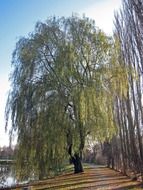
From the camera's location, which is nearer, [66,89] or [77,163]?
[66,89]

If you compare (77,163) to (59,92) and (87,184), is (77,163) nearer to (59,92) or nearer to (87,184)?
(59,92)

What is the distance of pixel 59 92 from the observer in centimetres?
2062

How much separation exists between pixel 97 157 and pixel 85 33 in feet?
116

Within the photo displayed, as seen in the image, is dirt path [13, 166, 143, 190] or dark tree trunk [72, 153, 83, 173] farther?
dark tree trunk [72, 153, 83, 173]

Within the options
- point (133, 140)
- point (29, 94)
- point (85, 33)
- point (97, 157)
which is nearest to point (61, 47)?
point (85, 33)

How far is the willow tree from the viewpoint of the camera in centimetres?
1978

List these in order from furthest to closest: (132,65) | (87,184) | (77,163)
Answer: (77,163), (132,65), (87,184)

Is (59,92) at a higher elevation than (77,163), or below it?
higher

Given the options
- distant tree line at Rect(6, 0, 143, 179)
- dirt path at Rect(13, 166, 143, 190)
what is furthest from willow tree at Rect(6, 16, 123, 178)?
dirt path at Rect(13, 166, 143, 190)

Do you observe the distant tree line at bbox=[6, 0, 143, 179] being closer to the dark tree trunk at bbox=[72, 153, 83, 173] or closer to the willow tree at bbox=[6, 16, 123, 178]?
the willow tree at bbox=[6, 16, 123, 178]

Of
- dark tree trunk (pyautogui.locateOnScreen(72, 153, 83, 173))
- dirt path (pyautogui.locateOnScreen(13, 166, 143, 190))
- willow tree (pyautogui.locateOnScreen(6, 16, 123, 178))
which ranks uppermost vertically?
willow tree (pyautogui.locateOnScreen(6, 16, 123, 178))

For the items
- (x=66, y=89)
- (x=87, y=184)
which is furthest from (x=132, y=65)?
(x=87, y=184)

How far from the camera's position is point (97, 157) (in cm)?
5369

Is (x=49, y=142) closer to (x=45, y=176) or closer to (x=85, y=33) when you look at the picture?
(x=45, y=176)
